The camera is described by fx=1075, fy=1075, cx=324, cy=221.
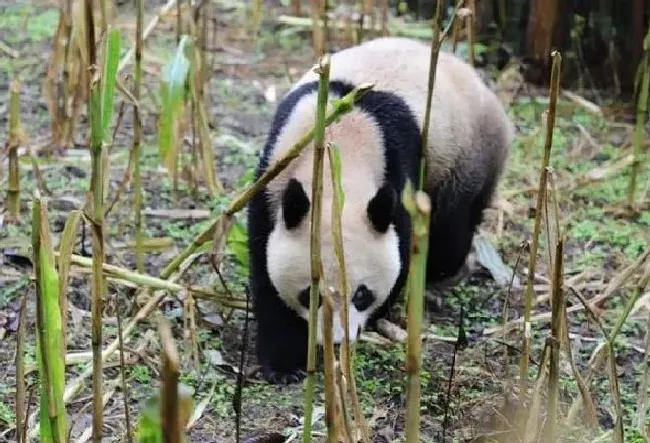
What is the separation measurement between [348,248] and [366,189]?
214 millimetres

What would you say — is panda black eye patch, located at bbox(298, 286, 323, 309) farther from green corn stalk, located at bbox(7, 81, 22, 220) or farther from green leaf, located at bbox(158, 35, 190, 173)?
green corn stalk, located at bbox(7, 81, 22, 220)

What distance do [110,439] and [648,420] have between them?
130cm

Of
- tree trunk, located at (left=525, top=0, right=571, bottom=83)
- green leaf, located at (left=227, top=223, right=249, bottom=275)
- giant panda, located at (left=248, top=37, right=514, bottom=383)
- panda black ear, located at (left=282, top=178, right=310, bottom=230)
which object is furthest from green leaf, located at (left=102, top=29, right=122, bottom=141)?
tree trunk, located at (left=525, top=0, right=571, bottom=83)

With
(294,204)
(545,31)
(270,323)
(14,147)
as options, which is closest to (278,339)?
(270,323)

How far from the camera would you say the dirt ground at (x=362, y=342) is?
2.67 metres

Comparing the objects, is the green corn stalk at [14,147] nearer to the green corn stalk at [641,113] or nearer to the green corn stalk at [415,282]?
the green corn stalk at [641,113]

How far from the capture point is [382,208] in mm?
2871

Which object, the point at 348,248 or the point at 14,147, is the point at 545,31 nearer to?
the point at 14,147

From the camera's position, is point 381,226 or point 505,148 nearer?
point 381,226

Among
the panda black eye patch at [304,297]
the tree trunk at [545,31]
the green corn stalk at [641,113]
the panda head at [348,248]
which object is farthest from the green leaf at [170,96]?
the tree trunk at [545,31]

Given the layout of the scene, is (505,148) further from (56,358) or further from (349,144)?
(56,358)

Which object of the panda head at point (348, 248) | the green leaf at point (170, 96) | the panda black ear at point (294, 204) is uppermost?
the green leaf at point (170, 96)

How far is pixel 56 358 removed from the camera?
1.71 metres

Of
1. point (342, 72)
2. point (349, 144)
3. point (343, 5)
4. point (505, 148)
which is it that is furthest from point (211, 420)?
point (343, 5)
